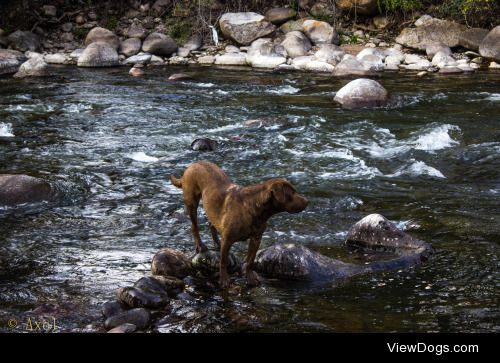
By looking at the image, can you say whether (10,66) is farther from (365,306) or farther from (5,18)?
(365,306)

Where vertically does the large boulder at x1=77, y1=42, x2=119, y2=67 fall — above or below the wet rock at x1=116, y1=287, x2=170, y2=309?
above

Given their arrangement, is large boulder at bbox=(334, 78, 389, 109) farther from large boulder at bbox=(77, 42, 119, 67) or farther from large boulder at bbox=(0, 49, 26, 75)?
large boulder at bbox=(0, 49, 26, 75)

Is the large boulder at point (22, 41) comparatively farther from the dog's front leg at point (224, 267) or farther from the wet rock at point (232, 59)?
the dog's front leg at point (224, 267)

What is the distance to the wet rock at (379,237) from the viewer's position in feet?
21.7

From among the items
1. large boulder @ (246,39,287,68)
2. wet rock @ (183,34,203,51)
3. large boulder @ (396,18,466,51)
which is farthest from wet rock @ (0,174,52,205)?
large boulder @ (396,18,466,51)

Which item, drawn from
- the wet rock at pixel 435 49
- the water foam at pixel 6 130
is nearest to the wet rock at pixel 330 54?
the wet rock at pixel 435 49

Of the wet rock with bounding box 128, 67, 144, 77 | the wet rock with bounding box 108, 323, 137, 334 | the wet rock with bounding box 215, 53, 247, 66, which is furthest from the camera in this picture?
the wet rock with bounding box 215, 53, 247, 66

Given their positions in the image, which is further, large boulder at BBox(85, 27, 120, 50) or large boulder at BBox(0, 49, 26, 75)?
large boulder at BBox(85, 27, 120, 50)

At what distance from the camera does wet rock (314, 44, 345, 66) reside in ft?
62.2

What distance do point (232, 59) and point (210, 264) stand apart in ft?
48.2

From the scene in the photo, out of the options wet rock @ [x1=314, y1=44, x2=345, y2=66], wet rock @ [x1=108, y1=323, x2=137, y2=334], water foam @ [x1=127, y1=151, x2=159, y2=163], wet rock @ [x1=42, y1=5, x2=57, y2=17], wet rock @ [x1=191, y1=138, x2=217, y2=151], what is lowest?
wet rock @ [x1=108, y1=323, x2=137, y2=334]

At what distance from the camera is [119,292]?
539cm

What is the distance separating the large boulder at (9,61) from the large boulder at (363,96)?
10060mm

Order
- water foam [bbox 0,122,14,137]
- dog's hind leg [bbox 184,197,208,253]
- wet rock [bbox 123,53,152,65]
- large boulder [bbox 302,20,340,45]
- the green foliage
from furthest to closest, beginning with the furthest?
the green foliage, large boulder [bbox 302,20,340,45], wet rock [bbox 123,53,152,65], water foam [bbox 0,122,14,137], dog's hind leg [bbox 184,197,208,253]
